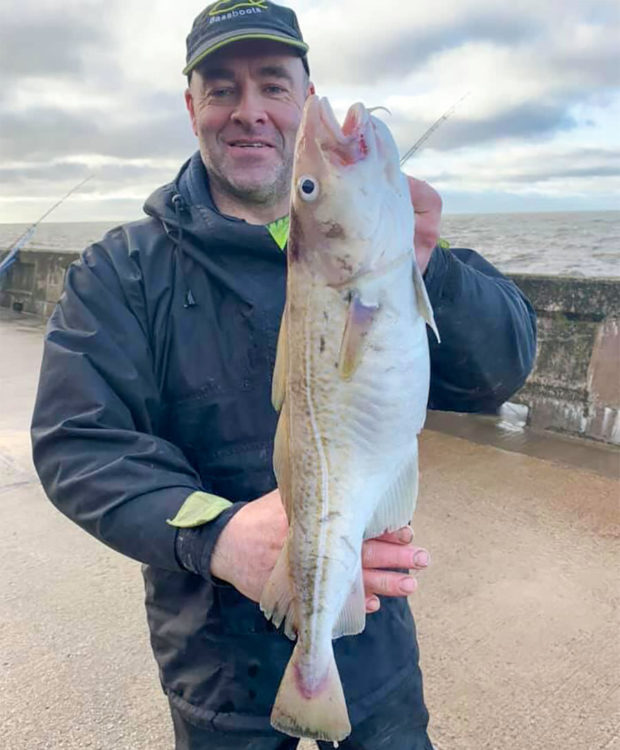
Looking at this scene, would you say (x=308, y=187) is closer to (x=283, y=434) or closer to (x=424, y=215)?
(x=424, y=215)

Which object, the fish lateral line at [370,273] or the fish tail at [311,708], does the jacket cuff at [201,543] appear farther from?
the fish lateral line at [370,273]

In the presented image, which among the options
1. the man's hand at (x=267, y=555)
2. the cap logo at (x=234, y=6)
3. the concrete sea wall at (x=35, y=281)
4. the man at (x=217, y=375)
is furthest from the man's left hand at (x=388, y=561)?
the concrete sea wall at (x=35, y=281)

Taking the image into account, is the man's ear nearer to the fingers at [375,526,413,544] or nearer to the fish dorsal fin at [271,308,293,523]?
the fish dorsal fin at [271,308,293,523]

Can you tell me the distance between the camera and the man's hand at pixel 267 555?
5.70ft

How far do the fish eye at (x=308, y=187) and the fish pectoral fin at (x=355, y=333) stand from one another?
25 centimetres

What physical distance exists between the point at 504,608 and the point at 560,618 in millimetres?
266

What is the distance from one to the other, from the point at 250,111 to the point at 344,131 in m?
0.81

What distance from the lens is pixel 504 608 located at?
145 inches

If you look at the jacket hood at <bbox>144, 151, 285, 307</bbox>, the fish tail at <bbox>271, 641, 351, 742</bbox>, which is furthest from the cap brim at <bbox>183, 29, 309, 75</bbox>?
the fish tail at <bbox>271, 641, 351, 742</bbox>

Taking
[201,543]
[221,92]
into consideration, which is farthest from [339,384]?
[221,92]

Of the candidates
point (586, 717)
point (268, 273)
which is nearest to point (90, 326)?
point (268, 273)

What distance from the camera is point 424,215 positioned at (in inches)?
70.8

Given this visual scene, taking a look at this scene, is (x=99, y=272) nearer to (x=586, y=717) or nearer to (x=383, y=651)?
(x=383, y=651)

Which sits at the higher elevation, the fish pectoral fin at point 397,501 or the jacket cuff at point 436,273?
the jacket cuff at point 436,273
